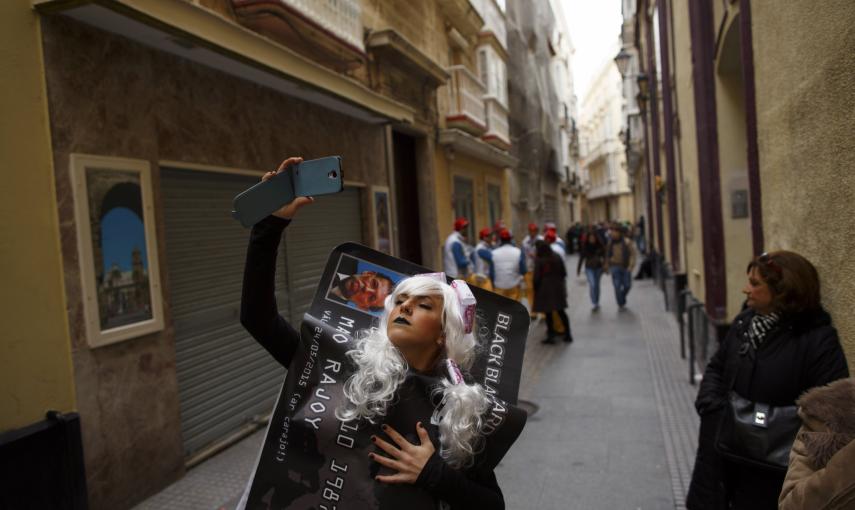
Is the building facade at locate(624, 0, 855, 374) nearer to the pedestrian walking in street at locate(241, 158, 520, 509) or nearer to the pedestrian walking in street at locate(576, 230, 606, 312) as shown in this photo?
the pedestrian walking in street at locate(241, 158, 520, 509)

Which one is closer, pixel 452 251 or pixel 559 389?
pixel 559 389

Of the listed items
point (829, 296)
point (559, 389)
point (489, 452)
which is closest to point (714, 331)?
point (559, 389)

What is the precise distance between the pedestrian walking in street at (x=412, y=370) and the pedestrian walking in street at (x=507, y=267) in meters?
8.79

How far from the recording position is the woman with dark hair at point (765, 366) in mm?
2894

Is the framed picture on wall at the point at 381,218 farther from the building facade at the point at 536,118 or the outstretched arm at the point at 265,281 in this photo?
the building facade at the point at 536,118

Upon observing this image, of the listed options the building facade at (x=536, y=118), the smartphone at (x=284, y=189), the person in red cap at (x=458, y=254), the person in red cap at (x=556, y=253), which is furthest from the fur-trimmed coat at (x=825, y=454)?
the building facade at (x=536, y=118)

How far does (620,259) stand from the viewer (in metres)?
13.2

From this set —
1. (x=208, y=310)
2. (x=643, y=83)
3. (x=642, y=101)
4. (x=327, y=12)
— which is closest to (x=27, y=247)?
(x=208, y=310)

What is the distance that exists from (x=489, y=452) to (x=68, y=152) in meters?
3.94

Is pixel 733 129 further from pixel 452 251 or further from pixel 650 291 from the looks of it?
pixel 650 291

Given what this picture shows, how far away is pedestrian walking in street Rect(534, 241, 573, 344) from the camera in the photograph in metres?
10.4

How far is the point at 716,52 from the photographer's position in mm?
6918

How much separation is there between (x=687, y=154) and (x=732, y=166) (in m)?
2.41

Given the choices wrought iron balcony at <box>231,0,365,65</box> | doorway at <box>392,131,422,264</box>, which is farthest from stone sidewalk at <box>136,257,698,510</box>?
doorway at <box>392,131,422,264</box>
